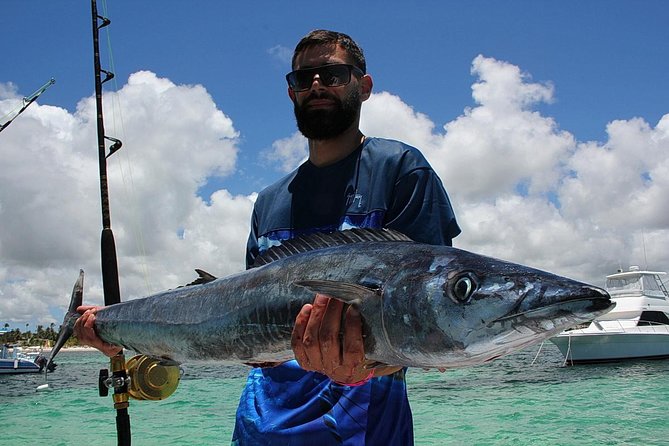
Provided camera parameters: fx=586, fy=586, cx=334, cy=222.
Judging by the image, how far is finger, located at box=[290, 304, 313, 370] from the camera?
2062 millimetres

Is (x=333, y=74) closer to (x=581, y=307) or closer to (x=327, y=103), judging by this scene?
(x=327, y=103)

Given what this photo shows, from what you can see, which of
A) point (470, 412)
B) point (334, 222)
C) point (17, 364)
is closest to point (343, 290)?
point (334, 222)

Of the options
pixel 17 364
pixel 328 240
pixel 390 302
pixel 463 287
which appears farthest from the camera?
pixel 17 364

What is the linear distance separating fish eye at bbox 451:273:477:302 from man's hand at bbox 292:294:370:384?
337 millimetres

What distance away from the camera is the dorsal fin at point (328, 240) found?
89.6 inches

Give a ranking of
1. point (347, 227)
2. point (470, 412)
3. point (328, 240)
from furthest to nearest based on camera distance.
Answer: point (470, 412) → point (347, 227) → point (328, 240)

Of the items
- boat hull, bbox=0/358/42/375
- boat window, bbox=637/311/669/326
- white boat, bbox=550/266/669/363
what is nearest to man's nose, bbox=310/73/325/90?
white boat, bbox=550/266/669/363

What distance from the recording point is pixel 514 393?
22.2 meters

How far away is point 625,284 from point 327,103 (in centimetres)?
3908

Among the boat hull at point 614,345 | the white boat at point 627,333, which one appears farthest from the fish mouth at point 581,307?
the boat hull at point 614,345

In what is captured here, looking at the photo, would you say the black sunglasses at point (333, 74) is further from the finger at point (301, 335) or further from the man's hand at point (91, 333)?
the man's hand at point (91, 333)

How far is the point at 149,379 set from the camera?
445 cm

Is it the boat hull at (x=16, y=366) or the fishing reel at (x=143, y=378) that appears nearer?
the fishing reel at (x=143, y=378)

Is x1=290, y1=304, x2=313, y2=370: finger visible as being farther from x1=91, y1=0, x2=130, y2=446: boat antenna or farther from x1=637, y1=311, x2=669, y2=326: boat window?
x1=637, y1=311, x2=669, y2=326: boat window
